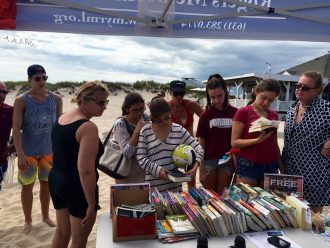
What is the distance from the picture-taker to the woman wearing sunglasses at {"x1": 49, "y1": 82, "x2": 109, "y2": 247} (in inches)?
77.4

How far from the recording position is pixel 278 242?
1.67 m

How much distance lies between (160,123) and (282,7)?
5.52 ft

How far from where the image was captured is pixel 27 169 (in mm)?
3363

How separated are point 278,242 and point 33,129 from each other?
2.69 meters

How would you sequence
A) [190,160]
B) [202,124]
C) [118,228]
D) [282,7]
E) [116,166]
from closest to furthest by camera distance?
[118,228] → [190,160] → [116,166] → [282,7] → [202,124]

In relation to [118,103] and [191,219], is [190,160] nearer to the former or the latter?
[191,219]

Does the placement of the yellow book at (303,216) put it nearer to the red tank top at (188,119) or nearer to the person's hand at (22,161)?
the red tank top at (188,119)

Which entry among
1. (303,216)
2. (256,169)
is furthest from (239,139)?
(303,216)

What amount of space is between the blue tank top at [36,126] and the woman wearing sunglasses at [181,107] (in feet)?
4.42

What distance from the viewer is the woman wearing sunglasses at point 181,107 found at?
134 inches

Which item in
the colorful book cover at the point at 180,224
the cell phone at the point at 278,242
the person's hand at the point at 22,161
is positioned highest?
the person's hand at the point at 22,161

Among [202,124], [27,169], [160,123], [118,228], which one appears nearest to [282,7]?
[202,124]

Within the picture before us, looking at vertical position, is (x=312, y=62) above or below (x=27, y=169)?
above

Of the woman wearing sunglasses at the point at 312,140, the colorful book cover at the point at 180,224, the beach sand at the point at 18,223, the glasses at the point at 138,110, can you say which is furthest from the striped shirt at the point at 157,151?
the beach sand at the point at 18,223
